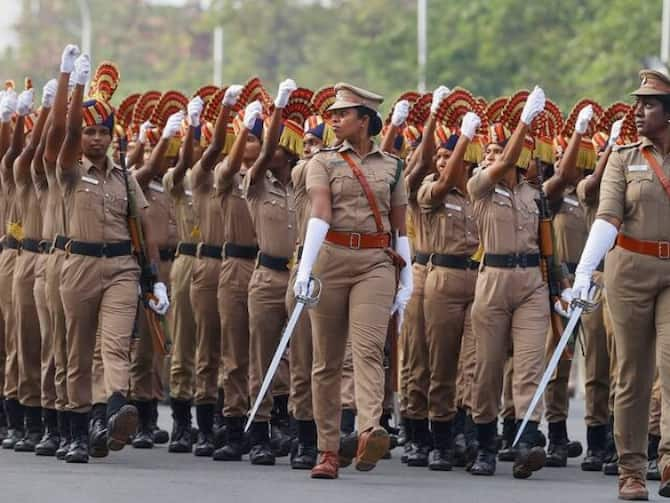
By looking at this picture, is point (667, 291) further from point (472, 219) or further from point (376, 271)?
point (472, 219)

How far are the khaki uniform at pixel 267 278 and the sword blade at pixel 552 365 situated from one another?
1.93m

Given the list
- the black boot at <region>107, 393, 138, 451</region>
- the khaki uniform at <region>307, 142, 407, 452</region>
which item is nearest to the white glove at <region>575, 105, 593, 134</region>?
the khaki uniform at <region>307, 142, 407, 452</region>

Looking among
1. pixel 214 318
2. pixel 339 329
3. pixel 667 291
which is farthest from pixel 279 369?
pixel 667 291

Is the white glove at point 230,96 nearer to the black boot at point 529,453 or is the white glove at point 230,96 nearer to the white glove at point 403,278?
the white glove at point 403,278

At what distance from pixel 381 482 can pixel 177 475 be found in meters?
1.28

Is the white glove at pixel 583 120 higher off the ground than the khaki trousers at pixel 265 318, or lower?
higher

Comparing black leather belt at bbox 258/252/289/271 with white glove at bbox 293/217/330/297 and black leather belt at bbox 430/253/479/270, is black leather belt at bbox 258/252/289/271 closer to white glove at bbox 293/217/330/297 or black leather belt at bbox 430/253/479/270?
black leather belt at bbox 430/253/479/270

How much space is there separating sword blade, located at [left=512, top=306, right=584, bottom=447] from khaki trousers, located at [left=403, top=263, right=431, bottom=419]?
59.5 inches

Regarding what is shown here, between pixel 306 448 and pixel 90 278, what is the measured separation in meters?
1.77

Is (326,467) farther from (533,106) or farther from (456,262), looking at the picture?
(533,106)

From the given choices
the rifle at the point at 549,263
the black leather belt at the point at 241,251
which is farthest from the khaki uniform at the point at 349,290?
the black leather belt at the point at 241,251

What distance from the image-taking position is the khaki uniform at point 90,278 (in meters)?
15.6

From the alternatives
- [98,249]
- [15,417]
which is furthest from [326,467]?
[15,417]

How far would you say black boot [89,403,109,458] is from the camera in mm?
15516
